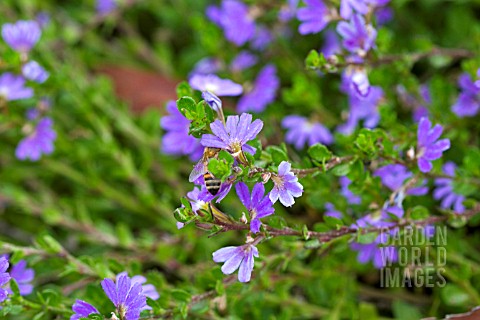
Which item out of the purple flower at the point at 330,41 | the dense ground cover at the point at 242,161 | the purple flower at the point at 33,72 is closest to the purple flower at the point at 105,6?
the dense ground cover at the point at 242,161

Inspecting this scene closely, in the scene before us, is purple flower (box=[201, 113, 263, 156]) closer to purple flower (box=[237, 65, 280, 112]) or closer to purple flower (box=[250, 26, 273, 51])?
purple flower (box=[237, 65, 280, 112])

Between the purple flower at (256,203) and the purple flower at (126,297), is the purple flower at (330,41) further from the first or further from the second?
the purple flower at (126,297)

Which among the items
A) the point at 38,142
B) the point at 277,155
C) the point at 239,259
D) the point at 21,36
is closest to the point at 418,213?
the point at 277,155

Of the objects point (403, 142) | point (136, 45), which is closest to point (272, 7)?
point (136, 45)

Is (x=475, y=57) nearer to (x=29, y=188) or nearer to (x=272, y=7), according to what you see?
(x=272, y=7)

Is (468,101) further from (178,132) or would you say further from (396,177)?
(178,132)

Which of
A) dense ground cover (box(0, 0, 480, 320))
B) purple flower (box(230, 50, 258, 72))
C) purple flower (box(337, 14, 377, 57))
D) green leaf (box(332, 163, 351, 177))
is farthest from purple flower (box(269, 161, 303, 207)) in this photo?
purple flower (box(230, 50, 258, 72))

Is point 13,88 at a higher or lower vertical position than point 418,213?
higher
